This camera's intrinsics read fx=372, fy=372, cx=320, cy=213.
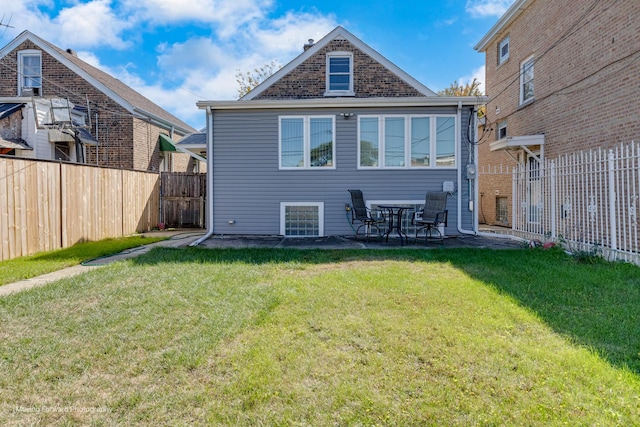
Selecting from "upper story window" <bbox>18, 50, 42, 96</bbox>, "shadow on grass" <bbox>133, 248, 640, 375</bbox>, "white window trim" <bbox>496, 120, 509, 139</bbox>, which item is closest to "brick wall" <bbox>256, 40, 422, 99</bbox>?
"white window trim" <bbox>496, 120, 509, 139</bbox>

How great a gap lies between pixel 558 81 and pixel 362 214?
6.57 metres

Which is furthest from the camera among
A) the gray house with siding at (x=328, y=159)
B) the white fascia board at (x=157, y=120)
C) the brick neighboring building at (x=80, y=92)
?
the white fascia board at (x=157, y=120)

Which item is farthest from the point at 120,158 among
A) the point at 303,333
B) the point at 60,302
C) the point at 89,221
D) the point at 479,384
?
the point at 479,384

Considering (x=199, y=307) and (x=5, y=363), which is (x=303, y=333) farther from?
(x=5, y=363)

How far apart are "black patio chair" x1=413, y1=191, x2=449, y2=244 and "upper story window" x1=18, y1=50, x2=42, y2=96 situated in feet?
49.4

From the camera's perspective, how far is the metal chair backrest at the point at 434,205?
827 cm

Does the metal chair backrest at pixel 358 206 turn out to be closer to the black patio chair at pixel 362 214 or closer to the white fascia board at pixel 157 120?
the black patio chair at pixel 362 214

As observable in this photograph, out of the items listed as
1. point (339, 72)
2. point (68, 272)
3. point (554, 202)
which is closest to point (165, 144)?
point (339, 72)

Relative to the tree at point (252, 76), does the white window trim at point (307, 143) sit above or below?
below

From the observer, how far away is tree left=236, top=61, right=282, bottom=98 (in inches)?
1068

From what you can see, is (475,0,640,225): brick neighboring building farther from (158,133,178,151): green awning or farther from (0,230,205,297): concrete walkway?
(158,133,178,151): green awning

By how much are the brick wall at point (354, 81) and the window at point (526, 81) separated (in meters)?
3.46

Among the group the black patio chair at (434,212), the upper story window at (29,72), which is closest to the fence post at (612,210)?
the black patio chair at (434,212)

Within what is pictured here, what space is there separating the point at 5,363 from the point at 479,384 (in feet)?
11.1
